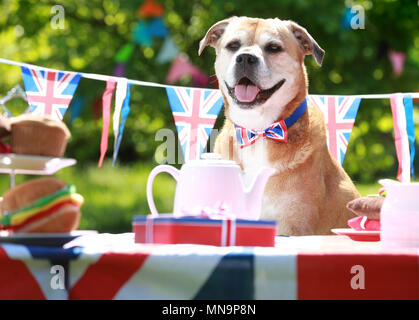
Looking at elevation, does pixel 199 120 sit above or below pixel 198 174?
above

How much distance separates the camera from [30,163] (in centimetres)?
127

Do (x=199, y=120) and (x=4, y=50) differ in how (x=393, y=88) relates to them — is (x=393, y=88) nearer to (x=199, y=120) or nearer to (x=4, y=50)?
(x=199, y=120)

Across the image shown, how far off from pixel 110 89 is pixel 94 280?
78.5 inches

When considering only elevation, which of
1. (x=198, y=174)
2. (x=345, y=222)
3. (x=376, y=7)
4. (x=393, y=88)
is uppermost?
(x=376, y=7)

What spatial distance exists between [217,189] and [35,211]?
0.39 metres

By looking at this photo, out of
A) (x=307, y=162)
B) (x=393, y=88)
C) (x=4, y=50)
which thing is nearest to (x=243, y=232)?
(x=307, y=162)

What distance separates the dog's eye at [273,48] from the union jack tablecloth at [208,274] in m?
1.67

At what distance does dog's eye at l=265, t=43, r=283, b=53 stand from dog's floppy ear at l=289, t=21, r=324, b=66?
6.0 inches

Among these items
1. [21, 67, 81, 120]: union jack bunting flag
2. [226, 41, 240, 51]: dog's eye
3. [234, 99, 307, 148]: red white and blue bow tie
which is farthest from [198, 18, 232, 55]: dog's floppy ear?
[21, 67, 81, 120]: union jack bunting flag

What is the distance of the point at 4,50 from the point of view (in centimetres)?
1224

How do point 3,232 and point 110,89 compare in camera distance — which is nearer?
point 3,232

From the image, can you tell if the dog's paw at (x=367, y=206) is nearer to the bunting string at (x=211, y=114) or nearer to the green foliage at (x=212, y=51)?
the bunting string at (x=211, y=114)

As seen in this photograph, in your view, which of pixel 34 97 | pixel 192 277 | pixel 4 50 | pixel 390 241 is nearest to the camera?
pixel 192 277

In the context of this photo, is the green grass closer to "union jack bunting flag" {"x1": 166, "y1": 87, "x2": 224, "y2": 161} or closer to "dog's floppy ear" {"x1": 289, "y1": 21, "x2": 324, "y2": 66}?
"union jack bunting flag" {"x1": 166, "y1": 87, "x2": 224, "y2": 161}
